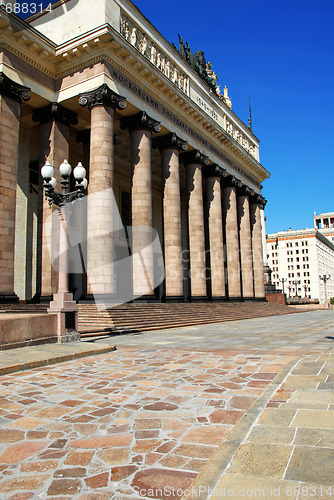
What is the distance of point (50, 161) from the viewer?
69.1ft

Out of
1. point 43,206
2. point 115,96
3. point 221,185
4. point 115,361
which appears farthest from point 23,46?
point 221,185

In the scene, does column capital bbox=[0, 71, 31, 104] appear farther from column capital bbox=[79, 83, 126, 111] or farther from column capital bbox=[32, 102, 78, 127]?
column capital bbox=[79, 83, 126, 111]

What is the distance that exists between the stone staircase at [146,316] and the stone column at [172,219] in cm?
166

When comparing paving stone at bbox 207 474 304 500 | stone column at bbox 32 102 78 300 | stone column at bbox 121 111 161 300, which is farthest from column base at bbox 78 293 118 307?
paving stone at bbox 207 474 304 500

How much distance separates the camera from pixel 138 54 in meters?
22.2

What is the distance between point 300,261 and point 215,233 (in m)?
96.9

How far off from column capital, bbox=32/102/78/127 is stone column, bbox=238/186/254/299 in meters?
21.6

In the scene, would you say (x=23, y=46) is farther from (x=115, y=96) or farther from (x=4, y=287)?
(x=4, y=287)

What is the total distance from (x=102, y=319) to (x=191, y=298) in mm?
11704

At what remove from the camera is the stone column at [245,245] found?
38094 mm

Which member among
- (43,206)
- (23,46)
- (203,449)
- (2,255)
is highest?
(23,46)

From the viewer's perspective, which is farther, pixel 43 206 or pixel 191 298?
pixel 191 298

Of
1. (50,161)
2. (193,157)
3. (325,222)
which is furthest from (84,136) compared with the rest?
(325,222)

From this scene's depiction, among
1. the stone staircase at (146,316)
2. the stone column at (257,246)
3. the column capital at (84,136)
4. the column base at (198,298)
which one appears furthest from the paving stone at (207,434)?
the stone column at (257,246)
